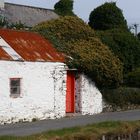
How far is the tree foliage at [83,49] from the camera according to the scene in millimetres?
27875

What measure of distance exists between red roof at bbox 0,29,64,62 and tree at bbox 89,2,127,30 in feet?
61.4

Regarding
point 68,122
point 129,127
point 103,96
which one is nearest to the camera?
point 129,127

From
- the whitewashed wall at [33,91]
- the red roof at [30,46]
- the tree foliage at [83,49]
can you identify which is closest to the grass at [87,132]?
the whitewashed wall at [33,91]

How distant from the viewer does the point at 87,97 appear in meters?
28.3

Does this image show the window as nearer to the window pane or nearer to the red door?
the window pane

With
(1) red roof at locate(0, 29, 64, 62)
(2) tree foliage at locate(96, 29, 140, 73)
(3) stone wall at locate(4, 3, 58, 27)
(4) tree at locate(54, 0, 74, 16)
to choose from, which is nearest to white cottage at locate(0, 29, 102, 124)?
(1) red roof at locate(0, 29, 64, 62)

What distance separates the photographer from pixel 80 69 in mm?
27859

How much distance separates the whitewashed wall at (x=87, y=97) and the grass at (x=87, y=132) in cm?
737

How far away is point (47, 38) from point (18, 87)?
4.89m

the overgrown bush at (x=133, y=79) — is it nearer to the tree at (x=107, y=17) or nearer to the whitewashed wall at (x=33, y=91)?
the whitewashed wall at (x=33, y=91)

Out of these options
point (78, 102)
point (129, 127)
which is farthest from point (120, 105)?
point (129, 127)

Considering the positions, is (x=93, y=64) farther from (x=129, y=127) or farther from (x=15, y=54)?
(x=129, y=127)

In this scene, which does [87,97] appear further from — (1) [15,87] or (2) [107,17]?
(2) [107,17]

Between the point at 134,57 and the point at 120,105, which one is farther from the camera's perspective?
the point at 134,57
